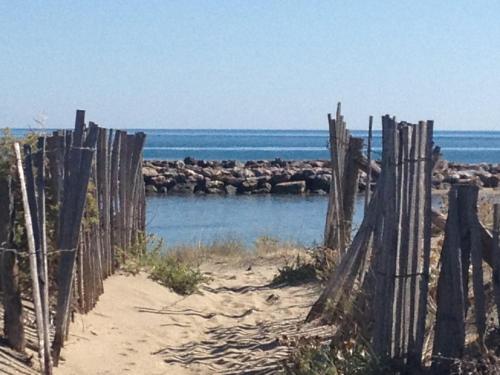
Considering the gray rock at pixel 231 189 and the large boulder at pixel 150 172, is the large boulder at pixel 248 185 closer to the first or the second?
the gray rock at pixel 231 189

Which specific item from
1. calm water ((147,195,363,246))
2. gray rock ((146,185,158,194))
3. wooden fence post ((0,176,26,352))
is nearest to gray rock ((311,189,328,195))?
calm water ((147,195,363,246))

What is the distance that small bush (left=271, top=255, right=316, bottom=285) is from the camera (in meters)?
13.5

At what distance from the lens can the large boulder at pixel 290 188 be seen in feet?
134

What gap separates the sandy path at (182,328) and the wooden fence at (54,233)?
0.31 meters

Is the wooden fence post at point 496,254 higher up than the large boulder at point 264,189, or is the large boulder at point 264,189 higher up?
the wooden fence post at point 496,254

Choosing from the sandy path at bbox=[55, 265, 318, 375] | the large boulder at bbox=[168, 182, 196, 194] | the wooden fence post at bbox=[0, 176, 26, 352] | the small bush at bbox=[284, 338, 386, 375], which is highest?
the wooden fence post at bbox=[0, 176, 26, 352]

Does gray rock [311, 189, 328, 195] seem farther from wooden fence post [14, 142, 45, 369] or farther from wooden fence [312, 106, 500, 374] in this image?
wooden fence post [14, 142, 45, 369]

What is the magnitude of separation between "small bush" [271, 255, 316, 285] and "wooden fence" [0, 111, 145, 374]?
3.58 m

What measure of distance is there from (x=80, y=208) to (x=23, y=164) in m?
0.58

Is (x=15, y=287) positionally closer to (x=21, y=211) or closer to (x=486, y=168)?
(x=21, y=211)

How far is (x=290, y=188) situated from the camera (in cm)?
4119

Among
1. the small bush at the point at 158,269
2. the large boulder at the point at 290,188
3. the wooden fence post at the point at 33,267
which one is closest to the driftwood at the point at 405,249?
the wooden fence post at the point at 33,267

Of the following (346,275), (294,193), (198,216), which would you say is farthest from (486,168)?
(346,275)

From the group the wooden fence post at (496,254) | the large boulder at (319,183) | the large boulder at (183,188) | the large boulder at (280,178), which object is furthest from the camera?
the large boulder at (280,178)
